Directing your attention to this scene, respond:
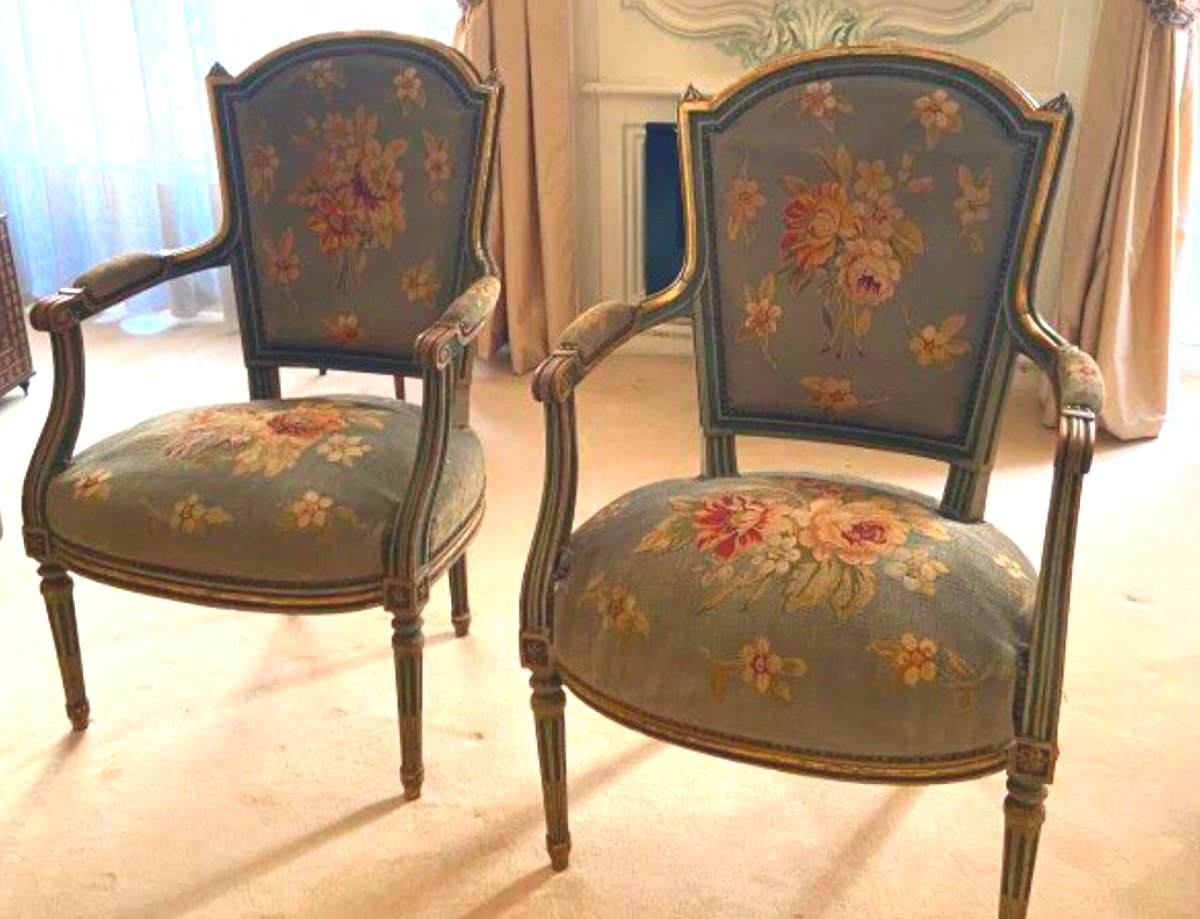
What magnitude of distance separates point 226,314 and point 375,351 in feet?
6.40

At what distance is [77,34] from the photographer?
11.8 ft

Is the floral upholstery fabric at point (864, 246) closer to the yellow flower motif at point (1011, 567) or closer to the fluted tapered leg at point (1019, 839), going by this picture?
the yellow flower motif at point (1011, 567)

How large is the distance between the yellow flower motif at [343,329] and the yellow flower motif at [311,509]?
386 mm

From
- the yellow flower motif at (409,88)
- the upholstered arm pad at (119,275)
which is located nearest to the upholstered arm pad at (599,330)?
the yellow flower motif at (409,88)

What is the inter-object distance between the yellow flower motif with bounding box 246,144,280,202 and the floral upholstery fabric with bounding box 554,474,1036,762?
80cm

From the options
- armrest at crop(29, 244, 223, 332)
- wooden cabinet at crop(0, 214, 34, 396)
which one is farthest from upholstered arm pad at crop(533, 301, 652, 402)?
wooden cabinet at crop(0, 214, 34, 396)

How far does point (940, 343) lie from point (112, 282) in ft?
3.66

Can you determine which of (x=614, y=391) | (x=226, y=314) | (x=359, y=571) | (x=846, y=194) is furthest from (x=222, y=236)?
(x=226, y=314)

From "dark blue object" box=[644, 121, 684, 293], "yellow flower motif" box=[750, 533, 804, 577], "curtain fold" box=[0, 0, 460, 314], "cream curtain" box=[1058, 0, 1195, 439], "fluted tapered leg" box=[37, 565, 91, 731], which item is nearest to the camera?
"yellow flower motif" box=[750, 533, 804, 577]

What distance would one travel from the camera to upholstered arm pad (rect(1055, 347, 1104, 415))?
1315 millimetres

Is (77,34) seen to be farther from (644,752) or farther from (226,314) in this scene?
(644,752)

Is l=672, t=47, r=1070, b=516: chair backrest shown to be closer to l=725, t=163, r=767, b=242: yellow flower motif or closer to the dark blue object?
l=725, t=163, r=767, b=242: yellow flower motif

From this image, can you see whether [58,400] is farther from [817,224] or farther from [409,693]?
[817,224]

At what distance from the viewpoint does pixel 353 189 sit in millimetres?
1903
